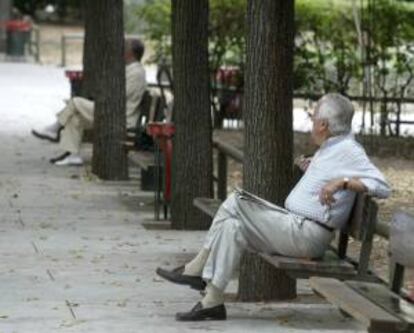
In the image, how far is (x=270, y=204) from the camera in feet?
27.0

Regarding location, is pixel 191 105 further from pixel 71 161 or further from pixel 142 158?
pixel 71 161

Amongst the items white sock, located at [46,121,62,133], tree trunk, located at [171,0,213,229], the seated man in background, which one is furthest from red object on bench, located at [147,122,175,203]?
white sock, located at [46,121,62,133]

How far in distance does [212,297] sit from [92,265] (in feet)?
7.84

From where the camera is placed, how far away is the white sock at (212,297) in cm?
805

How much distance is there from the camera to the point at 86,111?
1711 centimetres

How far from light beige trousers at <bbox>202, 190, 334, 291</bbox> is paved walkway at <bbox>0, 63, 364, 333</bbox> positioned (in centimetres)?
35

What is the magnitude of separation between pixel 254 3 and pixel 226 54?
47.4ft

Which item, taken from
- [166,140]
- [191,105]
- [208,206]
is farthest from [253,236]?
[166,140]

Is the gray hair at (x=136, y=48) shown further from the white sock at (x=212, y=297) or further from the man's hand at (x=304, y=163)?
the white sock at (x=212, y=297)

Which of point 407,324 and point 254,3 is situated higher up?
point 254,3

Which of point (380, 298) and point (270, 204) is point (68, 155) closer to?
point (270, 204)

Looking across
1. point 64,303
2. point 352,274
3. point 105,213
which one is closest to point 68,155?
point 105,213

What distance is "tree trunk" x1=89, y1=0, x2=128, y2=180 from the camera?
52.5 feet

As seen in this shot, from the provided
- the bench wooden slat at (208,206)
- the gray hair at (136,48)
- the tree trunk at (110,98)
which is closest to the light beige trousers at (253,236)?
the bench wooden slat at (208,206)
